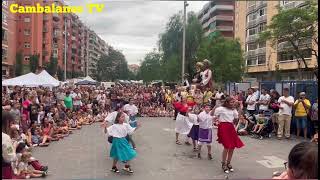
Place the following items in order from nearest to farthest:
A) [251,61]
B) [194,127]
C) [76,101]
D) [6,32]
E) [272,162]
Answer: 1. [6,32]
2. [272,162]
3. [194,127]
4. [76,101]
5. [251,61]

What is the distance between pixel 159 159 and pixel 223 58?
127 feet

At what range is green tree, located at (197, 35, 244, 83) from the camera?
4800cm

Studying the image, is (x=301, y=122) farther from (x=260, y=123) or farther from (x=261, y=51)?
(x=261, y=51)

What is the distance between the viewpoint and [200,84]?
13461 millimetres

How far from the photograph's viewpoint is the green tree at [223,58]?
4800 centimetres

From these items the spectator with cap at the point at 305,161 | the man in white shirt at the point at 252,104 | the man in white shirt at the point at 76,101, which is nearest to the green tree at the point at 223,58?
the man in white shirt at the point at 76,101

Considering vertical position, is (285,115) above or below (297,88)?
below

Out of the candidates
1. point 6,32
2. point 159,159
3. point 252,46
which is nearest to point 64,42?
point 6,32

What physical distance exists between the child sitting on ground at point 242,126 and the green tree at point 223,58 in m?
30.0

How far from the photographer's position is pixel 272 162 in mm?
11094

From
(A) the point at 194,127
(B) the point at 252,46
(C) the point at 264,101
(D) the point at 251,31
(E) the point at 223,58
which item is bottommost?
(A) the point at 194,127

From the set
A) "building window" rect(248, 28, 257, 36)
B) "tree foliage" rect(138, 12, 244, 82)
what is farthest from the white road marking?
"building window" rect(248, 28, 257, 36)

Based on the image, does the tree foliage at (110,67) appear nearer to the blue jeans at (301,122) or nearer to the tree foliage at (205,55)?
the blue jeans at (301,122)

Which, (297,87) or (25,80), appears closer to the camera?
(297,87)
